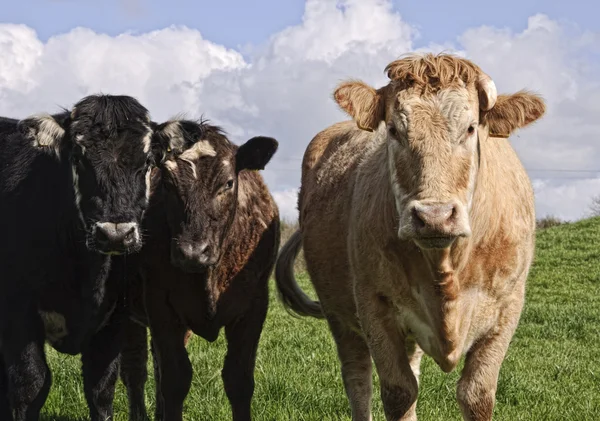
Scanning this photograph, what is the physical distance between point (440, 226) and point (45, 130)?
2947mm

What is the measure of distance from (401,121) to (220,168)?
6.20ft

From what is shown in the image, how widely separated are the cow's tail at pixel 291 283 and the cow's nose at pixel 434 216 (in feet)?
11.0

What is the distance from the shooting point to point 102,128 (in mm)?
5566

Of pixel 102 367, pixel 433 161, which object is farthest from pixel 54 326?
pixel 433 161

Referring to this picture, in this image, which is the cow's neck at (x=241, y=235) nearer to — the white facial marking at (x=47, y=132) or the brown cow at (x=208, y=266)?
the brown cow at (x=208, y=266)

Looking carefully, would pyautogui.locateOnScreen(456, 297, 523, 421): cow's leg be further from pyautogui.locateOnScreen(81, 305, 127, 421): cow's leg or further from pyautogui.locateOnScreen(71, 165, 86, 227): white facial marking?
pyautogui.locateOnScreen(71, 165, 86, 227): white facial marking

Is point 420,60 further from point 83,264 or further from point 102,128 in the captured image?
point 83,264

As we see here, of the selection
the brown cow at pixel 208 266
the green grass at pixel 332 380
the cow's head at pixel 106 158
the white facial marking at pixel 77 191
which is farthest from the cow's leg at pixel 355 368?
the white facial marking at pixel 77 191

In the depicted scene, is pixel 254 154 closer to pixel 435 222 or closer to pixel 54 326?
pixel 54 326

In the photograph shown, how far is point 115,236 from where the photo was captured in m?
5.15

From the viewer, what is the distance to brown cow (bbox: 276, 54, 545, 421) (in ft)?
14.5

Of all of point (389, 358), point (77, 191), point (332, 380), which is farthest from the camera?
point (332, 380)

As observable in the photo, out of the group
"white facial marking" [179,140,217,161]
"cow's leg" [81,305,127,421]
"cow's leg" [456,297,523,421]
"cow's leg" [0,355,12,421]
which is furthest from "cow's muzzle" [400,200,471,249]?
"cow's leg" [0,355,12,421]

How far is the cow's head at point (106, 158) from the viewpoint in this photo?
17.3 feet
